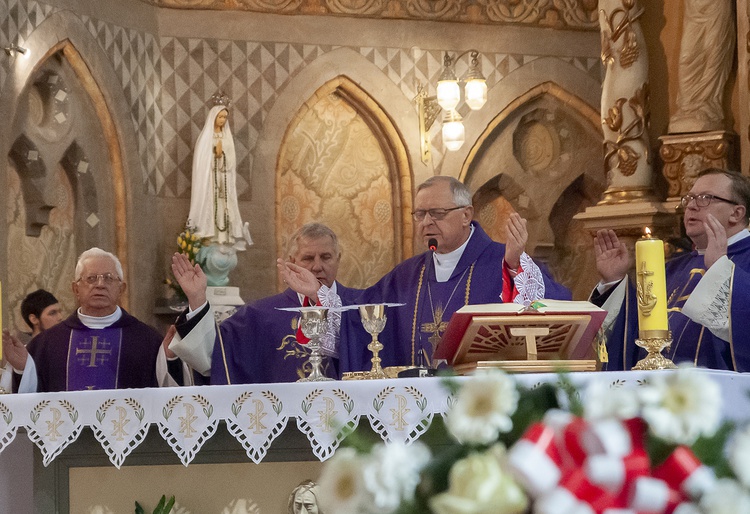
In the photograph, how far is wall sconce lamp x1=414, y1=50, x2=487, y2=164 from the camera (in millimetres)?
11141

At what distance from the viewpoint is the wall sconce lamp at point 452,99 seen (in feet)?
36.6

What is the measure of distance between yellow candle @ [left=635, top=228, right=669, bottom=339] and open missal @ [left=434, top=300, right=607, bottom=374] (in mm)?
125

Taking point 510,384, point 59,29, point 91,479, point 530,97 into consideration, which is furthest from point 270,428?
point 530,97

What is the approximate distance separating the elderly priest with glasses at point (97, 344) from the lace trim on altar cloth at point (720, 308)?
231cm

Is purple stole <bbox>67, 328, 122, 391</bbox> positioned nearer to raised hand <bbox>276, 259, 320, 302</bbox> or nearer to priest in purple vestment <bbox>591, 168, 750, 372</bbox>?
raised hand <bbox>276, 259, 320, 302</bbox>

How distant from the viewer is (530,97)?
12.6 m

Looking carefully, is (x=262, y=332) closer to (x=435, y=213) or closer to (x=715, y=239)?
(x=435, y=213)

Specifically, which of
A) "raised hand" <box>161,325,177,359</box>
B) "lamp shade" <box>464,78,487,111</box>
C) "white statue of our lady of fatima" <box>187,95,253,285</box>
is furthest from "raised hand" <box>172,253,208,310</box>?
"lamp shade" <box>464,78,487,111</box>

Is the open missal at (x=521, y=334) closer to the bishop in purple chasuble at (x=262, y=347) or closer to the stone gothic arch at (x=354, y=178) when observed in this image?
the bishop in purple chasuble at (x=262, y=347)

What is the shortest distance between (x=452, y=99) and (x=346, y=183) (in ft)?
5.56

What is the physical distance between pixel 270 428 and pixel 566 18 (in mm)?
10077

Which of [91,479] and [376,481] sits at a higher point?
[376,481]

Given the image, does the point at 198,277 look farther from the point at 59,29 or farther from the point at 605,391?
the point at 59,29

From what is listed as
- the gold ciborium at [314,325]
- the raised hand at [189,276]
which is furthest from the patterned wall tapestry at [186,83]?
the gold ciborium at [314,325]
